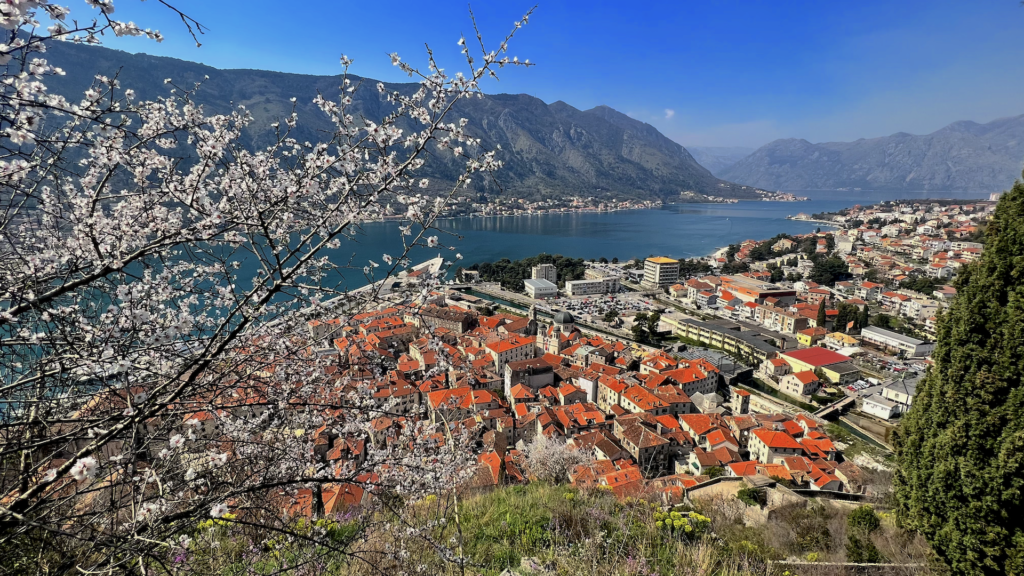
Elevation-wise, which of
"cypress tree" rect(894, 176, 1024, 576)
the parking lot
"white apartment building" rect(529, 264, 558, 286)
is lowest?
the parking lot

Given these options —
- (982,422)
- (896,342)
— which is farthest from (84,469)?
(896,342)

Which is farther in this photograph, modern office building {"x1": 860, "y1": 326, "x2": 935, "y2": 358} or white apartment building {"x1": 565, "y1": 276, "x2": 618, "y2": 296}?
white apartment building {"x1": 565, "y1": 276, "x2": 618, "y2": 296}

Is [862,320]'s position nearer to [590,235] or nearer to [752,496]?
[752,496]

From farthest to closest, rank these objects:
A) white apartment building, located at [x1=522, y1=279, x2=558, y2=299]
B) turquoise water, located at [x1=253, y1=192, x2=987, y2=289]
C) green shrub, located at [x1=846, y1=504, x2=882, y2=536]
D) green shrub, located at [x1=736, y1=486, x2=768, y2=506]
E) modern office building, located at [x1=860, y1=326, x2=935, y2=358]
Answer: turquoise water, located at [x1=253, y1=192, x2=987, y2=289] → white apartment building, located at [x1=522, y1=279, x2=558, y2=299] → modern office building, located at [x1=860, y1=326, x2=935, y2=358] → green shrub, located at [x1=736, y1=486, x2=768, y2=506] → green shrub, located at [x1=846, y1=504, x2=882, y2=536]

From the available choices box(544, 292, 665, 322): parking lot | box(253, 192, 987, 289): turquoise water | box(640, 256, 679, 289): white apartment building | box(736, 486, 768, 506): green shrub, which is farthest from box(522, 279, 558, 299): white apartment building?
box(736, 486, 768, 506): green shrub

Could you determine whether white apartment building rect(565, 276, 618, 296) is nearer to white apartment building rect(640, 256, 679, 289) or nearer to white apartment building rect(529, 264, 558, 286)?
white apartment building rect(529, 264, 558, 286)

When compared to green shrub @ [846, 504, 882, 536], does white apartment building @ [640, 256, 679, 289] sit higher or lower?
lower

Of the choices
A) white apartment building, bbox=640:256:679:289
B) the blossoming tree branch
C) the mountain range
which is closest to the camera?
the blossoming tree branch

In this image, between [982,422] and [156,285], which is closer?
[156,285]
